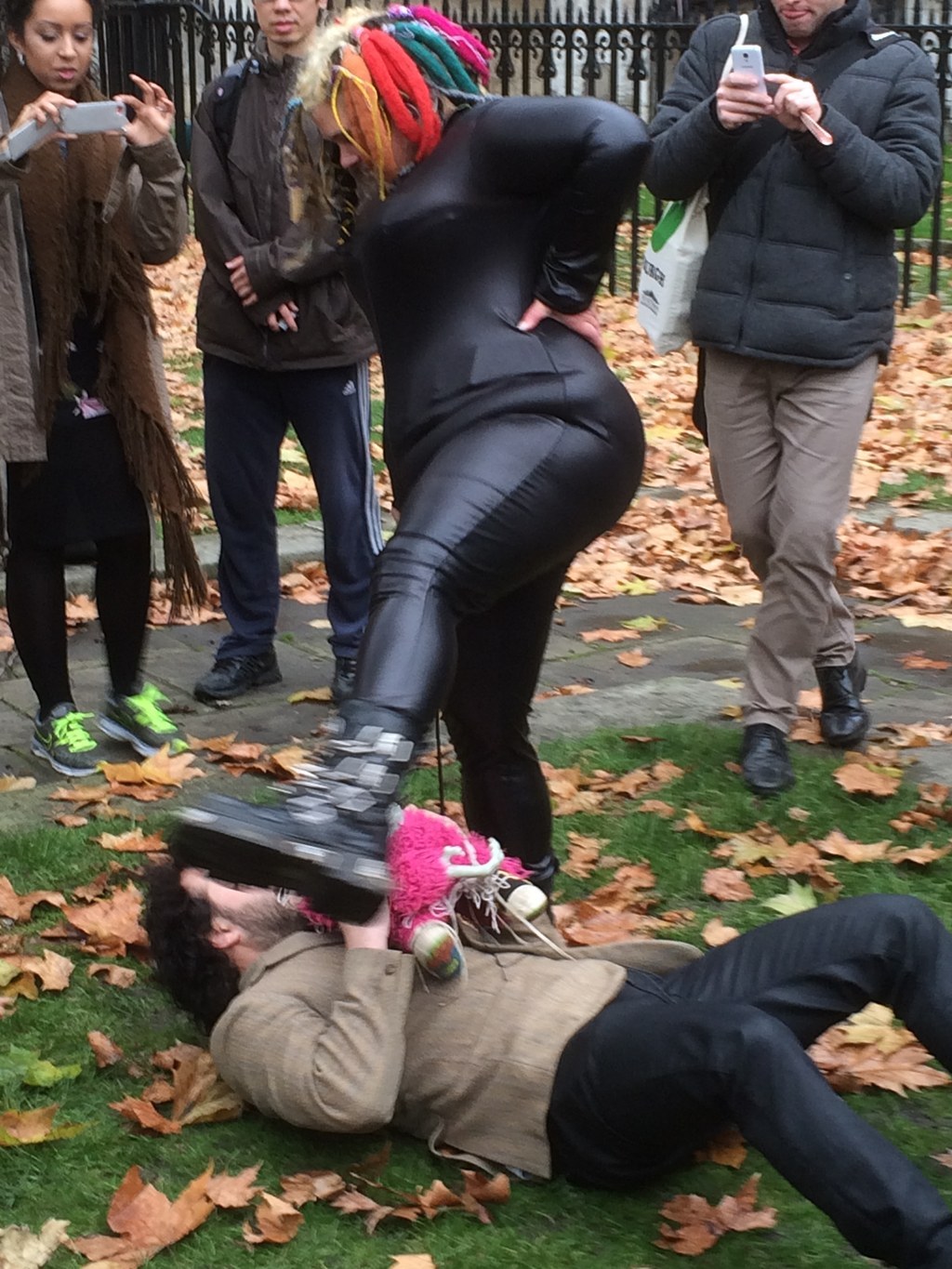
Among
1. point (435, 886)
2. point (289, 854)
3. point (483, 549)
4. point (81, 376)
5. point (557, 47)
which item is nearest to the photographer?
point (289, 854)

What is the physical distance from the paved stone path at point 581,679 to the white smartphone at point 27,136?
5.89ft

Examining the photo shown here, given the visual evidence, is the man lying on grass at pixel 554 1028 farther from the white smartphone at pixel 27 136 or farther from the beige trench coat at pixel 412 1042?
the white smartphone at pixel 27 136

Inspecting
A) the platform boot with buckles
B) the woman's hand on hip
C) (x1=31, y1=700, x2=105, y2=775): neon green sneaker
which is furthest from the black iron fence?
the platform boot with buckles

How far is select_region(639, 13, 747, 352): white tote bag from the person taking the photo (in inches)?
201

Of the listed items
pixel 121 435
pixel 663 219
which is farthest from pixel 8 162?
pixel 663 219

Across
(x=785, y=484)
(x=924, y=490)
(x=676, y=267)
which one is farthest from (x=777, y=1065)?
(x=924, y=490)

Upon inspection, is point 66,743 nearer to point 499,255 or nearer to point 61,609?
point 61,609

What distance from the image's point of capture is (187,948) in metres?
3.42

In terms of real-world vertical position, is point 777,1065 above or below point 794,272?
below

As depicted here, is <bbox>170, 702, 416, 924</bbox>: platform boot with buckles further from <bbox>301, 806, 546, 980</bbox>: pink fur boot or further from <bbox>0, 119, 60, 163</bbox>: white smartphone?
<bbox>0, 119, 60, 163</bbox>: white smartphone

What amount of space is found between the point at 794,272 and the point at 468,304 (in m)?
1.86

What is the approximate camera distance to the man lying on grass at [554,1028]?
2.98 m

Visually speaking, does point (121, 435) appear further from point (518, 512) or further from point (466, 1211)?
point (466, 1211)

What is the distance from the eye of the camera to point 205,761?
552cm
